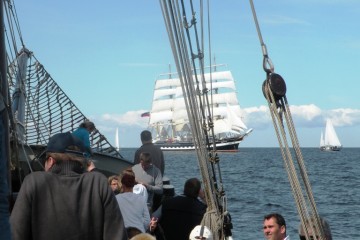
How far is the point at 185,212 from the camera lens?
257 inches

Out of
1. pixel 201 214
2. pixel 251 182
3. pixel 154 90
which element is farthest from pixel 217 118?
pixel 201 214

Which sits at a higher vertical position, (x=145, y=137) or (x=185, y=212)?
(x=145, y=137)

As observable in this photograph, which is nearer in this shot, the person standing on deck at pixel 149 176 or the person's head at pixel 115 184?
the person's head at pixel 115 184

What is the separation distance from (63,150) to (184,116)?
10212 centimetres

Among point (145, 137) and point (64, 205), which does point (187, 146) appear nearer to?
point (145, 137)

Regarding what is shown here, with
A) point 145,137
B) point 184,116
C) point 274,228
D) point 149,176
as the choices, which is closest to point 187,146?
point 184,116

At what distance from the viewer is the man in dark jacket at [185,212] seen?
6.53 meters

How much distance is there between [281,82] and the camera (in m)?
4.43

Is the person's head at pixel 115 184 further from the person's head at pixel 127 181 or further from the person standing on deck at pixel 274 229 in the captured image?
the person standing on deck at pixel 274 229

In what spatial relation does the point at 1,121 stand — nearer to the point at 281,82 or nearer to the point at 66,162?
the point at 66,162

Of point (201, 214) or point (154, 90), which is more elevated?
point (154, 90)

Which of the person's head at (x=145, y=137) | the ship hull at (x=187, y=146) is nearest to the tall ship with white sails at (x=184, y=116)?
the ship hull at (x=187, y=146)

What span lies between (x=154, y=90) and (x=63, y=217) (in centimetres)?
10602

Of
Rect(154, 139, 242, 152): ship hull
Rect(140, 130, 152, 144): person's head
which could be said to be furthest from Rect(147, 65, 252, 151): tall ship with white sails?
Rect(140, 130, 152, 144): person's head
